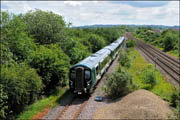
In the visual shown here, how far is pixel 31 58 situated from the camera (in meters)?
18.7

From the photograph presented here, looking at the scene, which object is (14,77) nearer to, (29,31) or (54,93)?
(54,93)

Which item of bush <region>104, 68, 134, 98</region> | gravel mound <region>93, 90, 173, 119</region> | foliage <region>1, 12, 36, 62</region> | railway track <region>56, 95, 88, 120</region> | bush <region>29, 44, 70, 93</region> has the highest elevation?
foliage <region>1, 12, 36, 62</region>

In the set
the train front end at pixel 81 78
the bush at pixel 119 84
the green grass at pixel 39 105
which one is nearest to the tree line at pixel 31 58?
the green grass at pixel 39 105

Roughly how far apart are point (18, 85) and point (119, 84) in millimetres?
8757

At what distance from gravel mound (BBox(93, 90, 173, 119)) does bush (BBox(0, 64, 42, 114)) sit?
18.3 feet

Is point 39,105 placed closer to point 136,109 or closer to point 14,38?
point 14,38

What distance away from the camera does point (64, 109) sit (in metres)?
14.8

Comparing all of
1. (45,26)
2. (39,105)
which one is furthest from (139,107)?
(45,26)

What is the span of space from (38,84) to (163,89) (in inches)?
505

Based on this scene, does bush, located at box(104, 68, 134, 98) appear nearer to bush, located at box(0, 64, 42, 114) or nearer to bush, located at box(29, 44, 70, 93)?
A: bush, located at box(29, 44, 70, 93)

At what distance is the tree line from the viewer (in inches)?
520

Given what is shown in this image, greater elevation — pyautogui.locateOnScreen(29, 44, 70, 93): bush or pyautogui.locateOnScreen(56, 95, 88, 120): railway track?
pyautogui.locateOnScreen(29, 44, 70, 93): bush

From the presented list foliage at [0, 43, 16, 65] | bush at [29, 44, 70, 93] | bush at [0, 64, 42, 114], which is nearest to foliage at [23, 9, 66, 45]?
bush at [29, 44, 70, 93]

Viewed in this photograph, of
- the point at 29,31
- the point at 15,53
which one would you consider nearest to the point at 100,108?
the point at 15,53
